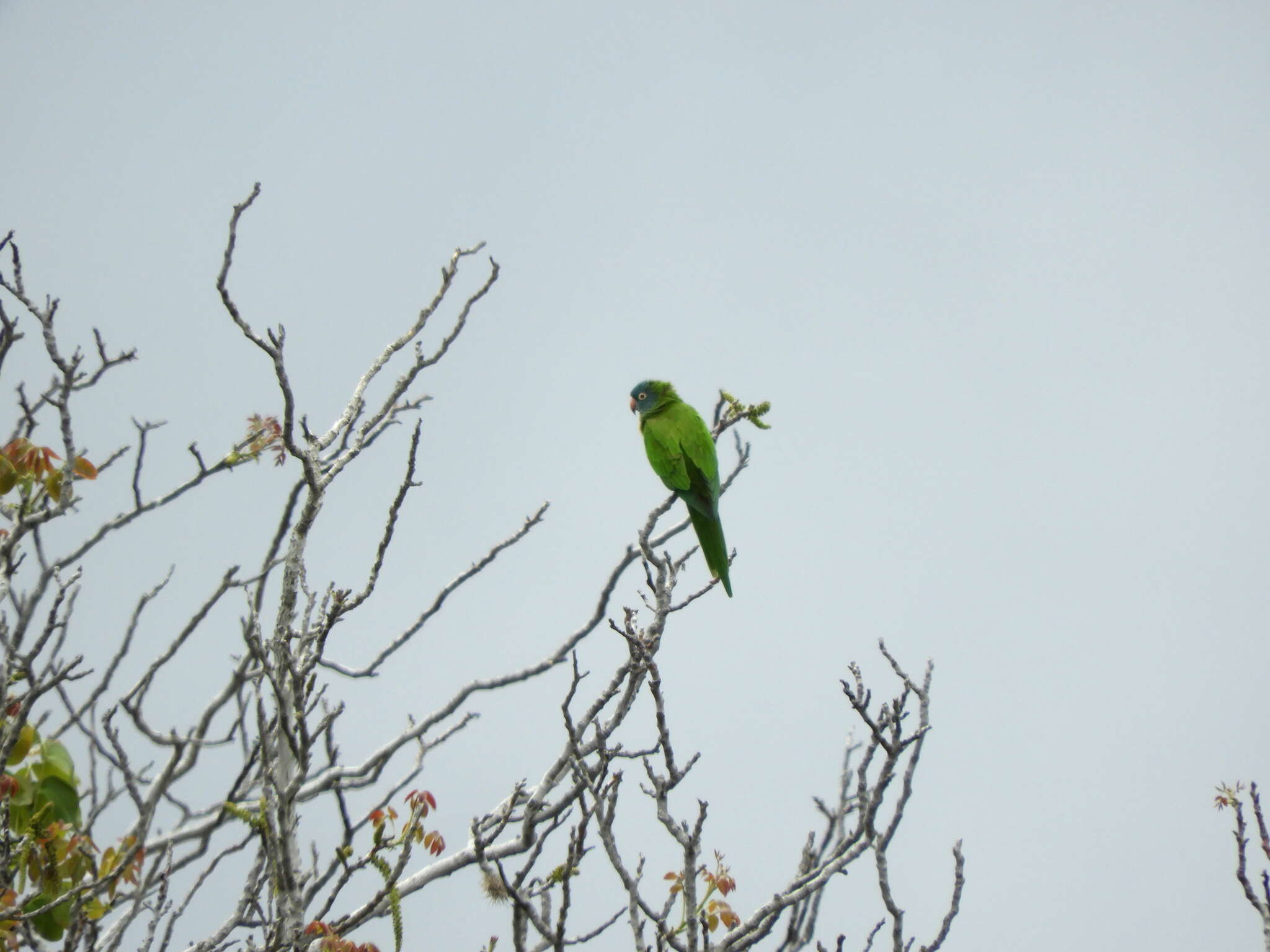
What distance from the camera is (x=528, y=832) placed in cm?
369

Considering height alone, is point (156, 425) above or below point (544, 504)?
above

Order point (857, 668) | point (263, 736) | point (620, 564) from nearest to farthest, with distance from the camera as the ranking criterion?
1. point (263, 736)
2. point (857, 668)
3. point (620, 564)

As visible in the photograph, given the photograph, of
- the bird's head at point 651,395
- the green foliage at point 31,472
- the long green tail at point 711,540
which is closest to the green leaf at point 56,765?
the green foliage at point 31,472

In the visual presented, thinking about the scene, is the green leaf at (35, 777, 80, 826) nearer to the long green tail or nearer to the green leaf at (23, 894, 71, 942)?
the green leaf at (23, 894, 71, 942)

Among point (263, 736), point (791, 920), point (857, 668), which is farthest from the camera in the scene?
point (791, 920)

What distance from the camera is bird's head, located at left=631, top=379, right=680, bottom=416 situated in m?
8.09

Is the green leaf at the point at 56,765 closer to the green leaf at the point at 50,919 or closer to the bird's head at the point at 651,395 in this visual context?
the green leaf at the point at 50,919

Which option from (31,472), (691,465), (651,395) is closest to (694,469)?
(691,465)

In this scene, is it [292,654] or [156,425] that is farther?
[156,425]

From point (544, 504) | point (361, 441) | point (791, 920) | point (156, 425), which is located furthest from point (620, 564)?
point (156, 425)

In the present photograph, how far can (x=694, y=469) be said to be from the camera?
21.6 ft

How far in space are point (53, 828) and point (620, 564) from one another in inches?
122

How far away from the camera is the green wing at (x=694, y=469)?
20.7ft

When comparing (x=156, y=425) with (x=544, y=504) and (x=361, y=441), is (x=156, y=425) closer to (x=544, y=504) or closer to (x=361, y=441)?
(x=361, y=441)
